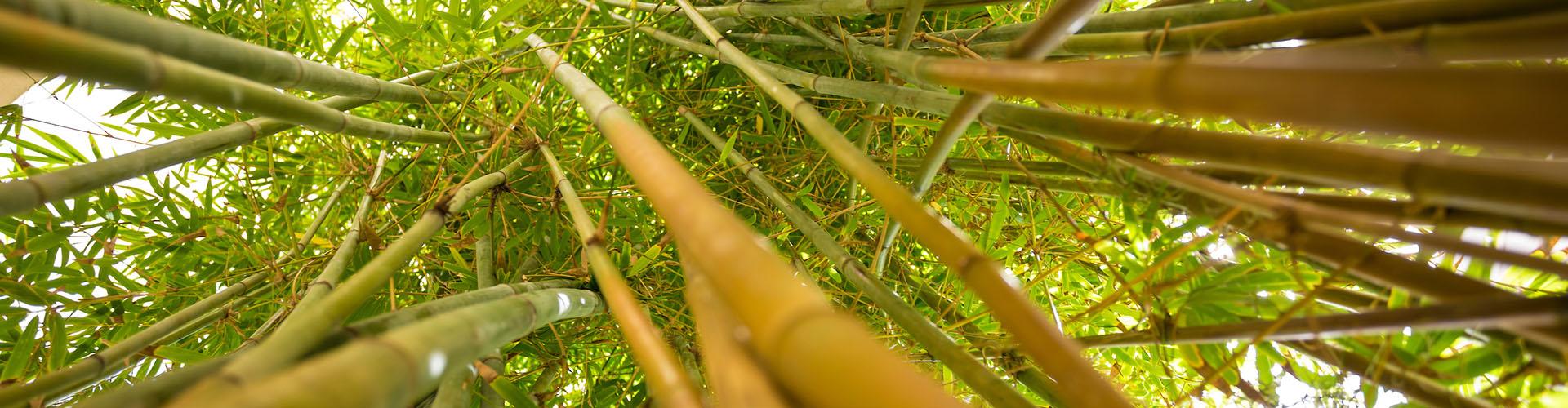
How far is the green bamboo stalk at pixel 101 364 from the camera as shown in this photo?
1.90 ft

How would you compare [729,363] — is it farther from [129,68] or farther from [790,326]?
[129,68]

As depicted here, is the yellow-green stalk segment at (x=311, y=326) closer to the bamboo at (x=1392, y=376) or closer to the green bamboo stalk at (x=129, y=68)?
the green bamboo stalk at (x=129, y=68)

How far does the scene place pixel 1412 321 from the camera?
0.40 m

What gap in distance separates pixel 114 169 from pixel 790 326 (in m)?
0.65

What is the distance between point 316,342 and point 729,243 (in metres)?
0.31

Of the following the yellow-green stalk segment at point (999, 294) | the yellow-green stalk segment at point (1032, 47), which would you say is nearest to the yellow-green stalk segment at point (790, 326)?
the yellow-green stalk segment at point (999, 294)

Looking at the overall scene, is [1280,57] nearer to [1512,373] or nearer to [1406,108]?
[1406,108]

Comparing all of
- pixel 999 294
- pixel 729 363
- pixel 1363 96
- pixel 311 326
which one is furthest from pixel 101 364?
pixel 1363 96

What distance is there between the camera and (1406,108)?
28 cm

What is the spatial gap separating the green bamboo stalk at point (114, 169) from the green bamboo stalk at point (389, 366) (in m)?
0.28

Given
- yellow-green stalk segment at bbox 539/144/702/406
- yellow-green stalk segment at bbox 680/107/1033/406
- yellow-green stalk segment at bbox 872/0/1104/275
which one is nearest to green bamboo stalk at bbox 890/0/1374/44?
yellow-green stalk segment at bbox 872/0/1104/275

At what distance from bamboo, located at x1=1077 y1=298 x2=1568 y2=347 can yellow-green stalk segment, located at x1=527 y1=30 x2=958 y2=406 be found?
310 mm

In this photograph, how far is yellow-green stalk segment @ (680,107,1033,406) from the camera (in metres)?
0.61

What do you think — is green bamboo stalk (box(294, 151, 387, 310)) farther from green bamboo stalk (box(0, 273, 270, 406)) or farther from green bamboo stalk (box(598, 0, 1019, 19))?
green bamboo stalk (box(598, 0, 1019, 19))
